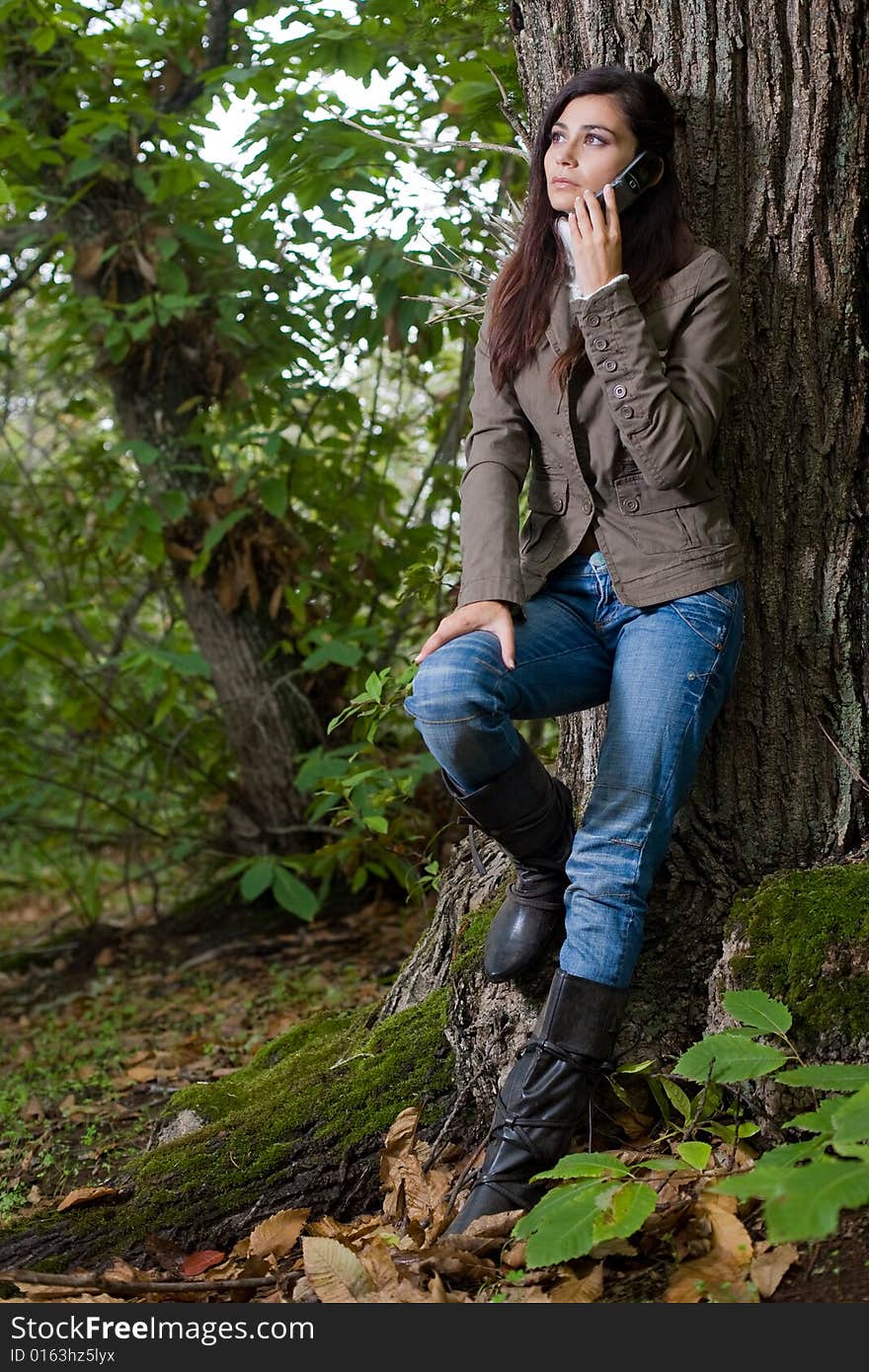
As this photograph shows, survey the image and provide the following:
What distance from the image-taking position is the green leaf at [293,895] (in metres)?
4.69

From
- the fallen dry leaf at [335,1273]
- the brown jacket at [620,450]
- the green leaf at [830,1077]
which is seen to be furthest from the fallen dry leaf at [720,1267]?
the brown jacket at [620,450]

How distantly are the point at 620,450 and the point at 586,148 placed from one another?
2.04 feet

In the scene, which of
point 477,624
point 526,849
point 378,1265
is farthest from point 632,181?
point 378,1265

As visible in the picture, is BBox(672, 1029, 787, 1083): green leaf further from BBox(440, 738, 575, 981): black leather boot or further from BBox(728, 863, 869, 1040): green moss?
BBox(440, 738, 575, 981): black leather boot

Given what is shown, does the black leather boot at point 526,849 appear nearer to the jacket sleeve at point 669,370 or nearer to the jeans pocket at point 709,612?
the jeans pocket at point 709,612

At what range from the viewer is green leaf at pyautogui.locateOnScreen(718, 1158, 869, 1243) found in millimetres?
1478

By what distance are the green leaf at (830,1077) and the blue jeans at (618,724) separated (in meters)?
0.45

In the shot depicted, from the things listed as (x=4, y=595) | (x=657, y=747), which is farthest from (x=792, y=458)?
(x=4, y=595)

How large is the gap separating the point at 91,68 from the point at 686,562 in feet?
12.2

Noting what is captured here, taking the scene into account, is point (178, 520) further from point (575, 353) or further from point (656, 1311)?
point (656, 1311)

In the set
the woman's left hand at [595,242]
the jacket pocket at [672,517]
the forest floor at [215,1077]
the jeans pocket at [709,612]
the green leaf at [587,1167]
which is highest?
the woman's left hand at [595,242]

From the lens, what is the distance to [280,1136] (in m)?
2.71

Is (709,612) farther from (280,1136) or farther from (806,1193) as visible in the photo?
(280,1136)

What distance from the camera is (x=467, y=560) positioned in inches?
96.7
